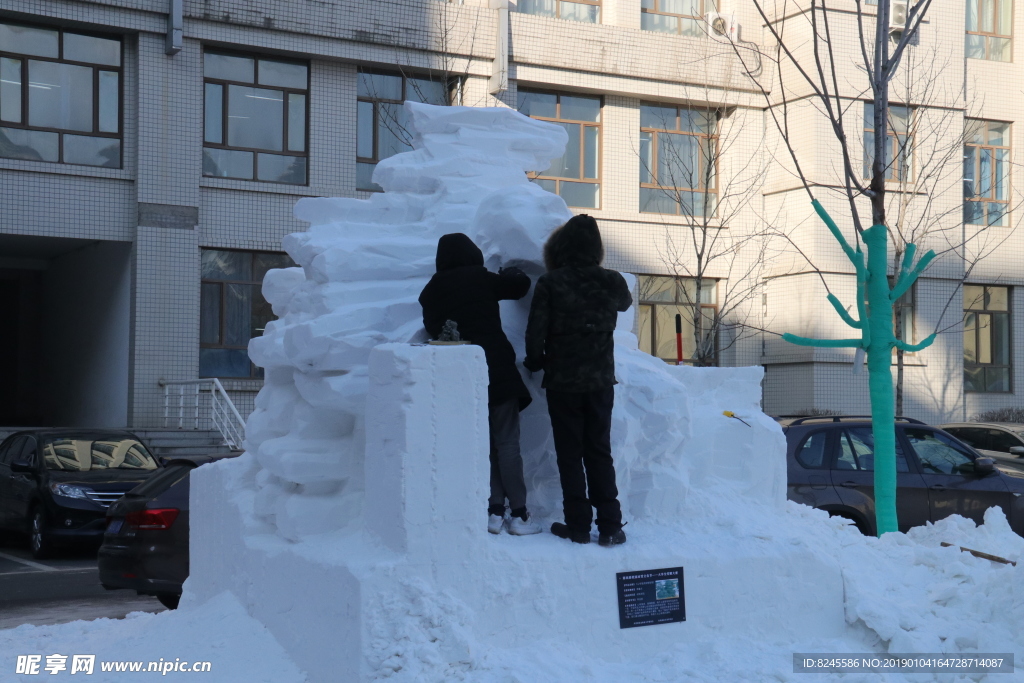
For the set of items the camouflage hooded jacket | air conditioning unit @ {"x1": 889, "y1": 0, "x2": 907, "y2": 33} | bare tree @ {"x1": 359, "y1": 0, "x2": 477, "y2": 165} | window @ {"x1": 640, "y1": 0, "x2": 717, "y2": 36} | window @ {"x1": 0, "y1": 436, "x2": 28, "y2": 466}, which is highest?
window @ {"x1": 640, "y1": 0, "x2": 717, "y2": 36}

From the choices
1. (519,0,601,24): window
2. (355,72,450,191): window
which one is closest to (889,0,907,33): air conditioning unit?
(519,0,601,24): window

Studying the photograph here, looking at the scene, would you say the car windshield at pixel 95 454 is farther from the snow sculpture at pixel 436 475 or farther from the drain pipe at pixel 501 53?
the drain pipe at pixel 501 53

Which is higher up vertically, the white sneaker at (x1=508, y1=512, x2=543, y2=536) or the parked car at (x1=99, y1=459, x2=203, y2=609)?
the white sneaker at (x1=508, y1=512, x2=543, y2=536)

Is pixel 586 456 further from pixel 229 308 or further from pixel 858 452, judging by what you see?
pixel 229 308

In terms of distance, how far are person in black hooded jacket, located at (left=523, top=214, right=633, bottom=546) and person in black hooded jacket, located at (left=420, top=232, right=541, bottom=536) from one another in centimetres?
17

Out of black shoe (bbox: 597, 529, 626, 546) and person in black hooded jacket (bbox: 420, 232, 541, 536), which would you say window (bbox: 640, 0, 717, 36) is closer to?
person in black hooded jacket (bbox: 420, 232, 541, 536)

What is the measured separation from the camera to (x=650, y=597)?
551 cm

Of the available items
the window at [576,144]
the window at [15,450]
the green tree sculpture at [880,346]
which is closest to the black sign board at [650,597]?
the green tree sculpture at [880,346]

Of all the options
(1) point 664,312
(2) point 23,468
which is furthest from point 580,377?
(1) point 664,312

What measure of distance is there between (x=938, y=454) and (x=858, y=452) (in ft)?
3.06

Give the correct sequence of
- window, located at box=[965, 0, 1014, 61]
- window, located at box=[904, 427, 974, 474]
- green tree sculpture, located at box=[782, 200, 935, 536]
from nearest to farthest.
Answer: green tree sculpture, located at box=[782, 200, 935, 536], window, located at box=[904, 427, 974, 474], window, located at box=[965, 0, 1014, 61]

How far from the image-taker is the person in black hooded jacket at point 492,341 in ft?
18.4

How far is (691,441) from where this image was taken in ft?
22.2

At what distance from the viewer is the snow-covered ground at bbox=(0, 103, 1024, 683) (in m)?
5.02
